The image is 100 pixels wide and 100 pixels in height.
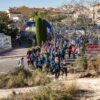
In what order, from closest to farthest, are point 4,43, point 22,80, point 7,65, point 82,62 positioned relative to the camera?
point 22,80 → point 82,62 → point 7,65 → point 4,43

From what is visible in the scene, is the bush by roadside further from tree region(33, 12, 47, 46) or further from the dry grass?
tree region(33, 12, 47, 46)

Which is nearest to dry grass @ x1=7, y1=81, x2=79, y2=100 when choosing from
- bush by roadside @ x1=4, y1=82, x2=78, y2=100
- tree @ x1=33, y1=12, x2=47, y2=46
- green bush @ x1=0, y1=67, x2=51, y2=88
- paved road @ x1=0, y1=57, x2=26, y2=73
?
bush by roadside @ x1=4, y1=82, x2=78, y2=100

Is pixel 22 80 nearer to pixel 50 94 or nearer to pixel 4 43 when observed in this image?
pixel 50 94

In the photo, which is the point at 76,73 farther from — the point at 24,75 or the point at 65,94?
the point at 65,94

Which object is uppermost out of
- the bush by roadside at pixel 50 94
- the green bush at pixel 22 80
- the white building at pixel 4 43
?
the bush by roadside at pixel 50 94

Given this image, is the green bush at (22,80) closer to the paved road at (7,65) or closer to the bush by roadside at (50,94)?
Answer: the bush by roadside at (50,94)

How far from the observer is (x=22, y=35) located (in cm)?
5503

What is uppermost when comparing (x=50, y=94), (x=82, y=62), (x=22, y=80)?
(x=50, y=94)

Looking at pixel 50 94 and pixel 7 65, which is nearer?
pixel 50 94

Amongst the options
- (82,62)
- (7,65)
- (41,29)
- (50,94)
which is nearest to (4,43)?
(41,29)

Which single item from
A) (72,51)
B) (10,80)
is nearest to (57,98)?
(10,80)

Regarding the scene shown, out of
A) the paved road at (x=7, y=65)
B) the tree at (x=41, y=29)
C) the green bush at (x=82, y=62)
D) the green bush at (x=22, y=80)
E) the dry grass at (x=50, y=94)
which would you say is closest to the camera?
the dry grass at (x=50, y=94)

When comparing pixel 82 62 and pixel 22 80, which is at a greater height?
pixel 22 80

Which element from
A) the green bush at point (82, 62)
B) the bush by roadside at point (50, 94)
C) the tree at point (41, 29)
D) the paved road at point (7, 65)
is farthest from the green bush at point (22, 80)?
the tree at point (41, 29)
